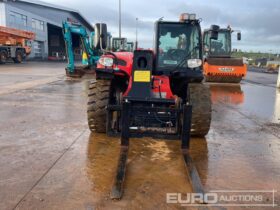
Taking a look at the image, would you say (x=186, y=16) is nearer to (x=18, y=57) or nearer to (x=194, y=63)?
(x=194, y=63)

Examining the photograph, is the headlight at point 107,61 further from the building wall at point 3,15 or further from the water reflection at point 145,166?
the building wall at point 3,15

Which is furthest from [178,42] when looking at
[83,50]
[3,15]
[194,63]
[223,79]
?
[3,15]

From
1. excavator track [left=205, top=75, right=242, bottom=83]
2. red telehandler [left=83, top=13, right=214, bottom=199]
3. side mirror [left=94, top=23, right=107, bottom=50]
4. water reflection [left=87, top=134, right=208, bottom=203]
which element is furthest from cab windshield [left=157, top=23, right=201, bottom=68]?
excavator track [left=205, top=75, right=242, bottom=83]

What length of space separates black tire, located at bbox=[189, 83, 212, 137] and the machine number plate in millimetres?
950

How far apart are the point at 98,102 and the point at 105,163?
1515 millimetres

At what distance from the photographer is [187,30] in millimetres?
6312

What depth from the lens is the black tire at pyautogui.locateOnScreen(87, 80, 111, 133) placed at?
609 cm

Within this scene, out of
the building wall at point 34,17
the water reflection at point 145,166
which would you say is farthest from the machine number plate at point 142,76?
the building wall at point 34,17

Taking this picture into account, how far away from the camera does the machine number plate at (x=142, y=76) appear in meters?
5.62

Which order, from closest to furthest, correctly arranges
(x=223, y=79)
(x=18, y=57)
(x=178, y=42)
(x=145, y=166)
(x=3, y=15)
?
(x=145, y=166) < (x=178, y=42) < (x=223, y=79) < (x=18, y=57) < (x=3, y=15)

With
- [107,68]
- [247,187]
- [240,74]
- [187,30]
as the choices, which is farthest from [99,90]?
[240,74]

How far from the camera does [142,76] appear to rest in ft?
18.5

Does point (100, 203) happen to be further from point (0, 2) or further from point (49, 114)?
point (0, 2)

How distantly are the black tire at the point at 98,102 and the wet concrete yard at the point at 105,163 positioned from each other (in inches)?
13.0
